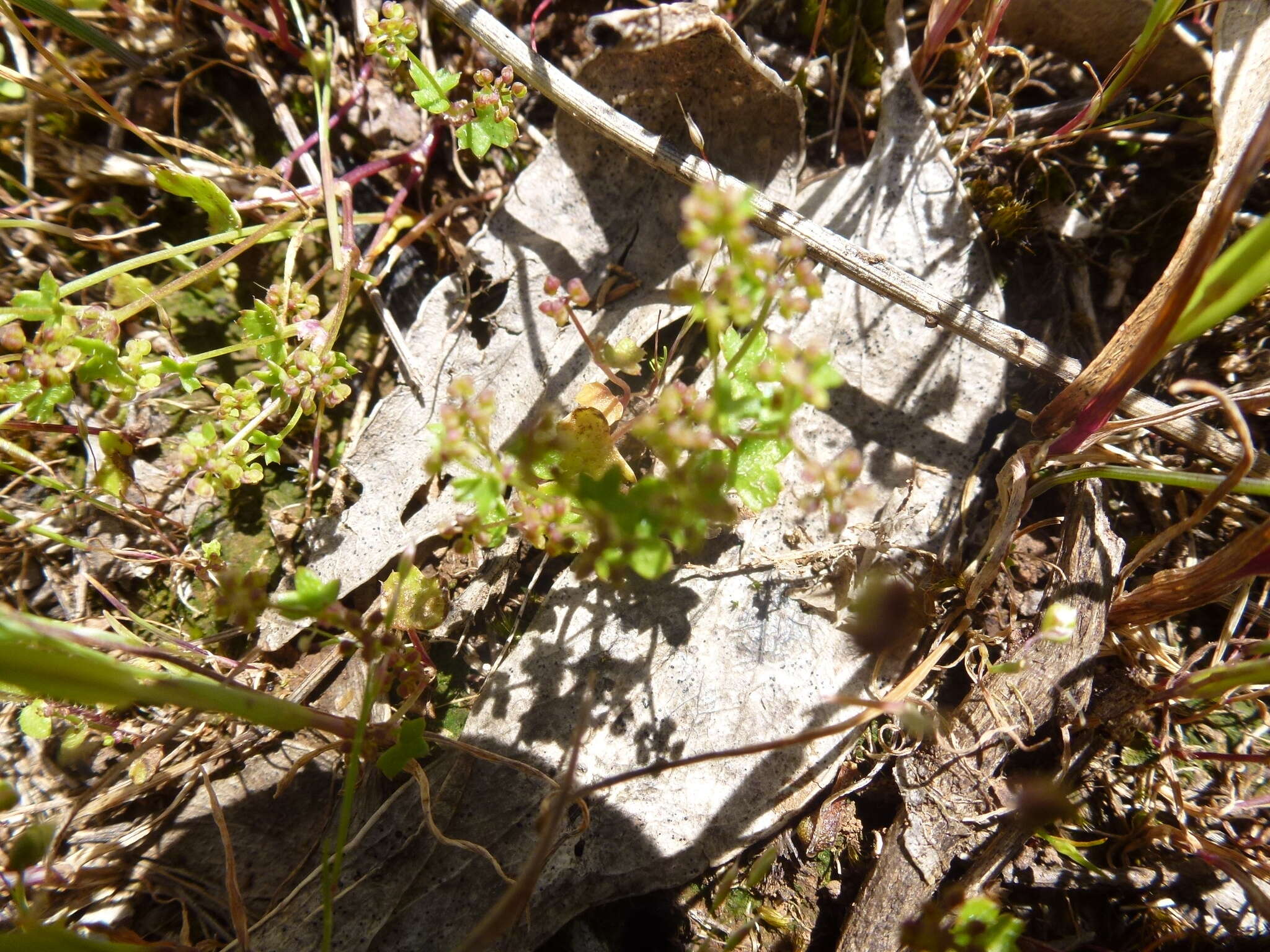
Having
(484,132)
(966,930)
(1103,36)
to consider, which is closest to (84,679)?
(484,132)

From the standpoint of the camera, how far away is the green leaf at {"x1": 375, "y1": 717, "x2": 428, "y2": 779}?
2.11 m

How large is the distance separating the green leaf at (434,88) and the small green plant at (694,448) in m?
0.93

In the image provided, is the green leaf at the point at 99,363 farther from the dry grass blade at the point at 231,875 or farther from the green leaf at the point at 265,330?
the dry grass blade at the point at 231,875

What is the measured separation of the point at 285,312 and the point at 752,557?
6.11 feet

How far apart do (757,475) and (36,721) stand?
2428 mm

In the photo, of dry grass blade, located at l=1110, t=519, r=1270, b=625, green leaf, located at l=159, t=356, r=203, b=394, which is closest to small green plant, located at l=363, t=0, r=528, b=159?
green leaf, located at l=159, t=356, r=203, b=394

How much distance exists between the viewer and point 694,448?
5.89 ft

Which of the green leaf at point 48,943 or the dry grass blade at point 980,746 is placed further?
the dry grass blade at point 980,746

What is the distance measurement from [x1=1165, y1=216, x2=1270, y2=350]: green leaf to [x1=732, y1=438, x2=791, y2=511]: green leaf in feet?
3.67

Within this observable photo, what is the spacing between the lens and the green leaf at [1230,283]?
1738 mm

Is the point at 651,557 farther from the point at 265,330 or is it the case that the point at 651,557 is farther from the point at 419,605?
the point at 265,330

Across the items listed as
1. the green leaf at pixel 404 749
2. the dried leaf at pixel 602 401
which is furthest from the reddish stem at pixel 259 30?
the green leaf at pixel 404 749

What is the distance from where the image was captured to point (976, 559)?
2.37 meters

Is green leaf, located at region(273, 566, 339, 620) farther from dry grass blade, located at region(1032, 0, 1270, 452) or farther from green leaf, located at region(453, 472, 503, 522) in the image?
dry grass blade, located at region(1032, 0, 1270, 452)
